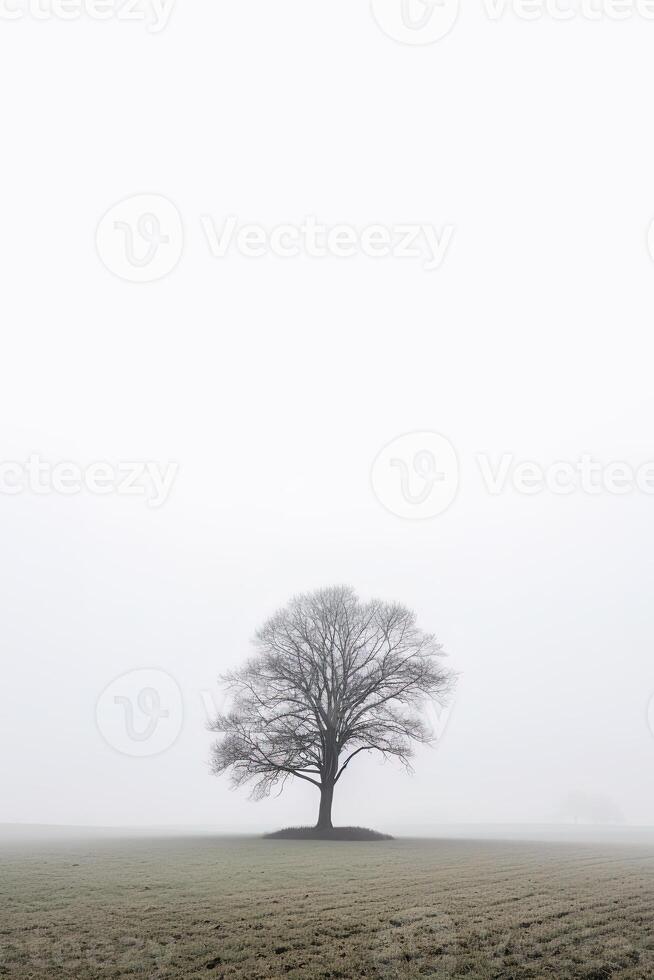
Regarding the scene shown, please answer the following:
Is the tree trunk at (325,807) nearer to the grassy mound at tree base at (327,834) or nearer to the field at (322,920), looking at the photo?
the grassy mound at tree base at (327,834)

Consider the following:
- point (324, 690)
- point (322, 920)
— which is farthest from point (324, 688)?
point (322, 920)

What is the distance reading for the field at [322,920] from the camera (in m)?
13.9

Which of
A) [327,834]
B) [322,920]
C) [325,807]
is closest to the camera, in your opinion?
[322,920]

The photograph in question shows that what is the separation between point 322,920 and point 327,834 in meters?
24.7

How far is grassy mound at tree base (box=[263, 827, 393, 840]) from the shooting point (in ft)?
127

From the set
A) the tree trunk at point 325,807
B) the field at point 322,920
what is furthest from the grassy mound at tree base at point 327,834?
the field at point 322,920

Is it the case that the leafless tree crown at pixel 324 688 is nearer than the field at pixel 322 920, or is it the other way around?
the field at pixel 322 920

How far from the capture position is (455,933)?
15.4 metres

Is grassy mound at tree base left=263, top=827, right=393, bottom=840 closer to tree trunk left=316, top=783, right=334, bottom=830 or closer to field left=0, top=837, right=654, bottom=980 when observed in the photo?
tree trunk left=316, top=783, right=334, bottom=830

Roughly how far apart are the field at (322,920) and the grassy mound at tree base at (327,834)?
14479 millimetres

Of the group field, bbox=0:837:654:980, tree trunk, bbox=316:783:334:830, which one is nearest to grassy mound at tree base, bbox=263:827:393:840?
tree trunk, bbox=316:783:334:830

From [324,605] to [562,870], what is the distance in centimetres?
2147

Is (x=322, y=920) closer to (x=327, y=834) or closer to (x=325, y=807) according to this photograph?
(x=327, y=834)

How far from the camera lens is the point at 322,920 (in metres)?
16.4
